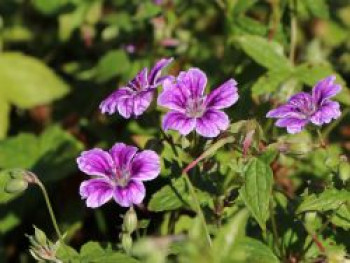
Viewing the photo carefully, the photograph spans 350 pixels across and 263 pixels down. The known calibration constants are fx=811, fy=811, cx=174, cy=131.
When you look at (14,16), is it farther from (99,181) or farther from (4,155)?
(99,181)

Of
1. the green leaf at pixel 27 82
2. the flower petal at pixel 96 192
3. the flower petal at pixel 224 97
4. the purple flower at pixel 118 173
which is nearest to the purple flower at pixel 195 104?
the flower petal at pixel 224 97

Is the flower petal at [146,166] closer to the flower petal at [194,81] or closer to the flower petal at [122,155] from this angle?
the flower petal at [122,155]

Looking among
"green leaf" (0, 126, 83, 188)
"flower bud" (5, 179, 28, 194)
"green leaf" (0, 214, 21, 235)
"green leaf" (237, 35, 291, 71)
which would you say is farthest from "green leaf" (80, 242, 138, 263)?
Answer: "green leaf" (237, 35, 291, 71)

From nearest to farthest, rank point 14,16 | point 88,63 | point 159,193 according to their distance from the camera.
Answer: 1. point 159,193
2. point 88,63
3. point 14,16

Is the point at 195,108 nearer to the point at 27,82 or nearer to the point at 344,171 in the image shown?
the point at 344,171

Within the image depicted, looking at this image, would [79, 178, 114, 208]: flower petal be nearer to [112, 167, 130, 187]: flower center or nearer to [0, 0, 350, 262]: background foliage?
[112, 167, 130, 187]: flower center

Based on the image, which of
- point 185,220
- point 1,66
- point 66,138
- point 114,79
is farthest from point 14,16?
point 185,220

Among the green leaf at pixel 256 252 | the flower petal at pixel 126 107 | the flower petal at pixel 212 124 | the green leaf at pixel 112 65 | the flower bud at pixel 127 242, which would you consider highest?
the flower petal at pixel 126 107
